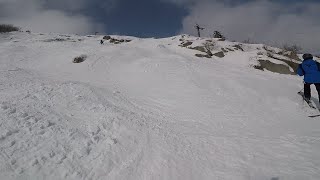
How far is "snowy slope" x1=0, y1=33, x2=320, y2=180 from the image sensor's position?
5.82 m

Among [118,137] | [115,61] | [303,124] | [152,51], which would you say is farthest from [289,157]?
[152,51]

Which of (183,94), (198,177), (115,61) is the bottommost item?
(198,177)

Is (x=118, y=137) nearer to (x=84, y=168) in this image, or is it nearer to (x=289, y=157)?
(x=84, y=168)

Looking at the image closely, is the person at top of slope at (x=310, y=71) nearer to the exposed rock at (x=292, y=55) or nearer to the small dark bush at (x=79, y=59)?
the exposed rock at (x=292, y=55)

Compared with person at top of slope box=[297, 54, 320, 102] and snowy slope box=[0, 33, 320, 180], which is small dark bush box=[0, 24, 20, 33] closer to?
snowy slope box=[0, 33, 320, 180]

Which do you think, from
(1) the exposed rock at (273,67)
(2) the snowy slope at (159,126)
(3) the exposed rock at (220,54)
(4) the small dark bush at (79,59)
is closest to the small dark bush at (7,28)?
(4) the small dark bush at (79,59)

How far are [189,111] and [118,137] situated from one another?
329cm

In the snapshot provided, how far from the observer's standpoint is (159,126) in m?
8.24

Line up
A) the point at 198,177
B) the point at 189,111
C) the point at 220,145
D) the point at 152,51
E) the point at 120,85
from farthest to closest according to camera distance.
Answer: the point at 152,51
the point at 120,85
the point at 189,111
the point at 220,145
the point at 198,177

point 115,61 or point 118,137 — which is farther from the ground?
point 115,61

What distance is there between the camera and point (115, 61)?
56.9 feet

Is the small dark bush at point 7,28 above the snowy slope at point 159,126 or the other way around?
above

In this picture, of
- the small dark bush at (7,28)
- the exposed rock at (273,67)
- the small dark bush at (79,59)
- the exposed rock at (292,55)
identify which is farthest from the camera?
the small dark bush at (7,28)

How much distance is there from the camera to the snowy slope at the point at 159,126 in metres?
5.82
